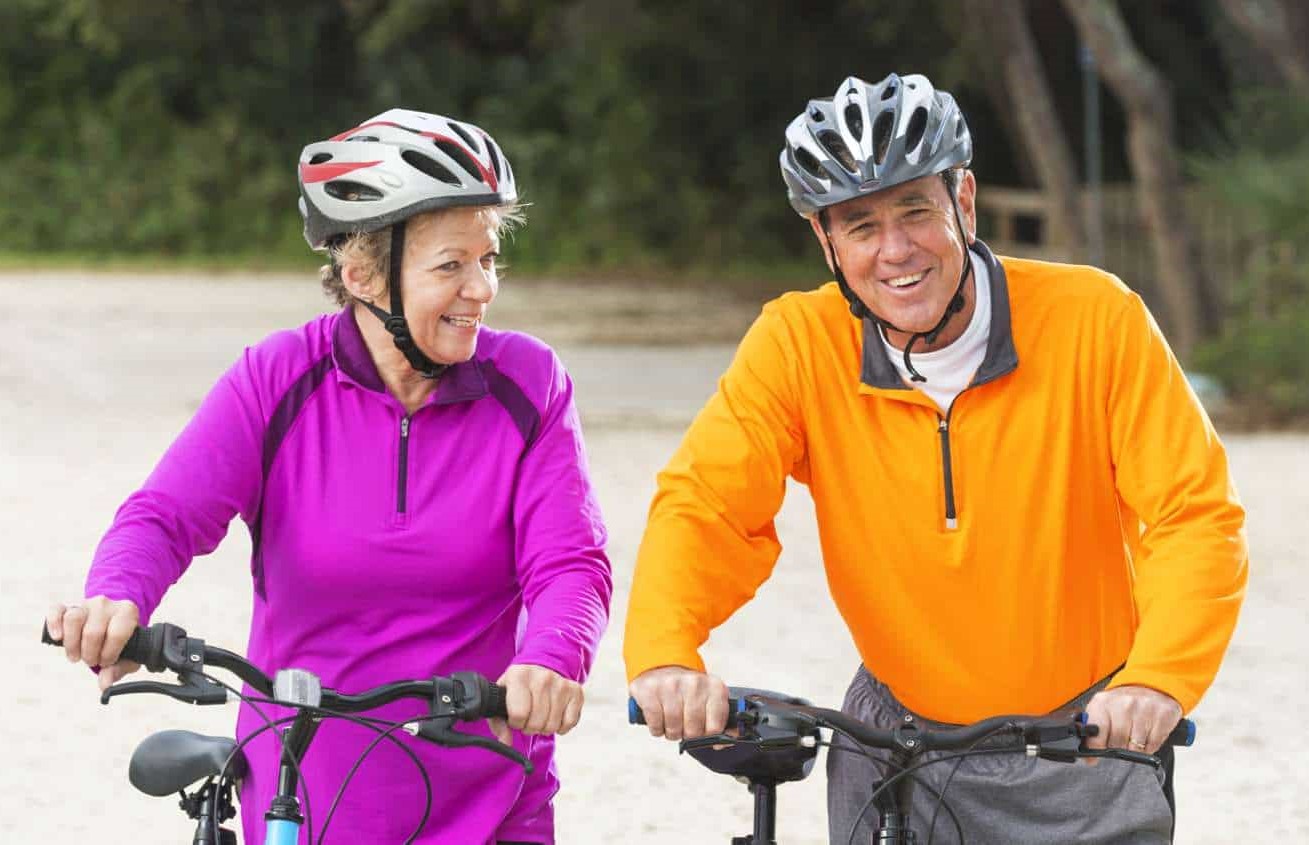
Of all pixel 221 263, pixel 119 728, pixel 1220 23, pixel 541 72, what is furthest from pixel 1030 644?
pixel 541 72

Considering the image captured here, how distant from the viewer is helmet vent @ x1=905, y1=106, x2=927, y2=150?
11.1ft

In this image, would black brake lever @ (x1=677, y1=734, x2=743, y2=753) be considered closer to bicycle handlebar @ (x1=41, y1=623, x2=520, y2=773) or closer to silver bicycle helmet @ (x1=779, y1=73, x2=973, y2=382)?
bicycle handlebar @ (x1=41, y1=623, x2=520, y2=773)

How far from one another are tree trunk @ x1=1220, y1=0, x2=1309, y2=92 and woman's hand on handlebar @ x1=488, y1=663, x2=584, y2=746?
1543 centimetres

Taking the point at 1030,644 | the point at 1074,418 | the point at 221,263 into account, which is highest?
the point at 1074,418

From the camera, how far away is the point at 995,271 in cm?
348

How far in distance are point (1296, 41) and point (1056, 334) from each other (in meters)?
15.4

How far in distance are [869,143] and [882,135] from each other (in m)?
0.03

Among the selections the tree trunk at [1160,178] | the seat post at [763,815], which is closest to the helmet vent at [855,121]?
the seat post at [763,815]

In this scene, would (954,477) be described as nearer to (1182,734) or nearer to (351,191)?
(1182,734)

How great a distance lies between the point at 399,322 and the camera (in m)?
3.42

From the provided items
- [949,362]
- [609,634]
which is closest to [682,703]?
[949,362]

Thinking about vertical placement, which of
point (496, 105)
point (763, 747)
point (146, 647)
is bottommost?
point (496, 105)

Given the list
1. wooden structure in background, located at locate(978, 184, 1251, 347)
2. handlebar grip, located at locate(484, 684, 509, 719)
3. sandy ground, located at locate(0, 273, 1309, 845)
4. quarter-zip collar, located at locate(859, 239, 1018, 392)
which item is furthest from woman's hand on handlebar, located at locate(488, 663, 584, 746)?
wooden structure in background, located at locate(978, 184, 1251, 347)

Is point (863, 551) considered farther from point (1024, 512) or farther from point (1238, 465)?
point (1238, 465)
